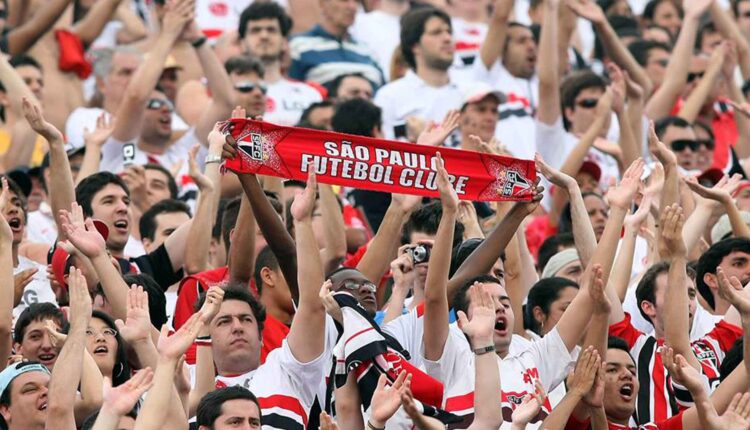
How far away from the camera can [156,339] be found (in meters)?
8.93

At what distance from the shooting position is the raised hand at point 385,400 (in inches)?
304

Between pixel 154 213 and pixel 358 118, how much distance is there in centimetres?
176

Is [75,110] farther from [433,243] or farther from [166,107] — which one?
[433,243]

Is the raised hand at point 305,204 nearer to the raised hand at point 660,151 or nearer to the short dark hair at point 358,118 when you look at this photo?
the raised hand at point 660,151

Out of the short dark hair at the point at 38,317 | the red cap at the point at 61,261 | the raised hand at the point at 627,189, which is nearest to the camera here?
the short dark hair at the point at 38,317

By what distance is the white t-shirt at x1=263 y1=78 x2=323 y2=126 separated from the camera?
13828mm

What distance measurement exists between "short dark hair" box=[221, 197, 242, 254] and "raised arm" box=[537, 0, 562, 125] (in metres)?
3.29

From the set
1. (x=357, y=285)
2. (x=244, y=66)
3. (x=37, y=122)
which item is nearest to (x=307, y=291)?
(x=357, y=285)

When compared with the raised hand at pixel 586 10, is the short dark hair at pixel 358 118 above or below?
below

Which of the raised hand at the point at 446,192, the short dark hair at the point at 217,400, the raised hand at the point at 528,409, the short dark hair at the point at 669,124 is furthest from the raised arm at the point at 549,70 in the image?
the short dark hair at the point at 217,400

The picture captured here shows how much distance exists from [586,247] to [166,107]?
3.91 m

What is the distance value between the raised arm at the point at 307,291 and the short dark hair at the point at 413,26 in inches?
213

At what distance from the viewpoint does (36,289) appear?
33.3 feet

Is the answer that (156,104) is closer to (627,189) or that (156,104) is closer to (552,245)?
(552,245)
